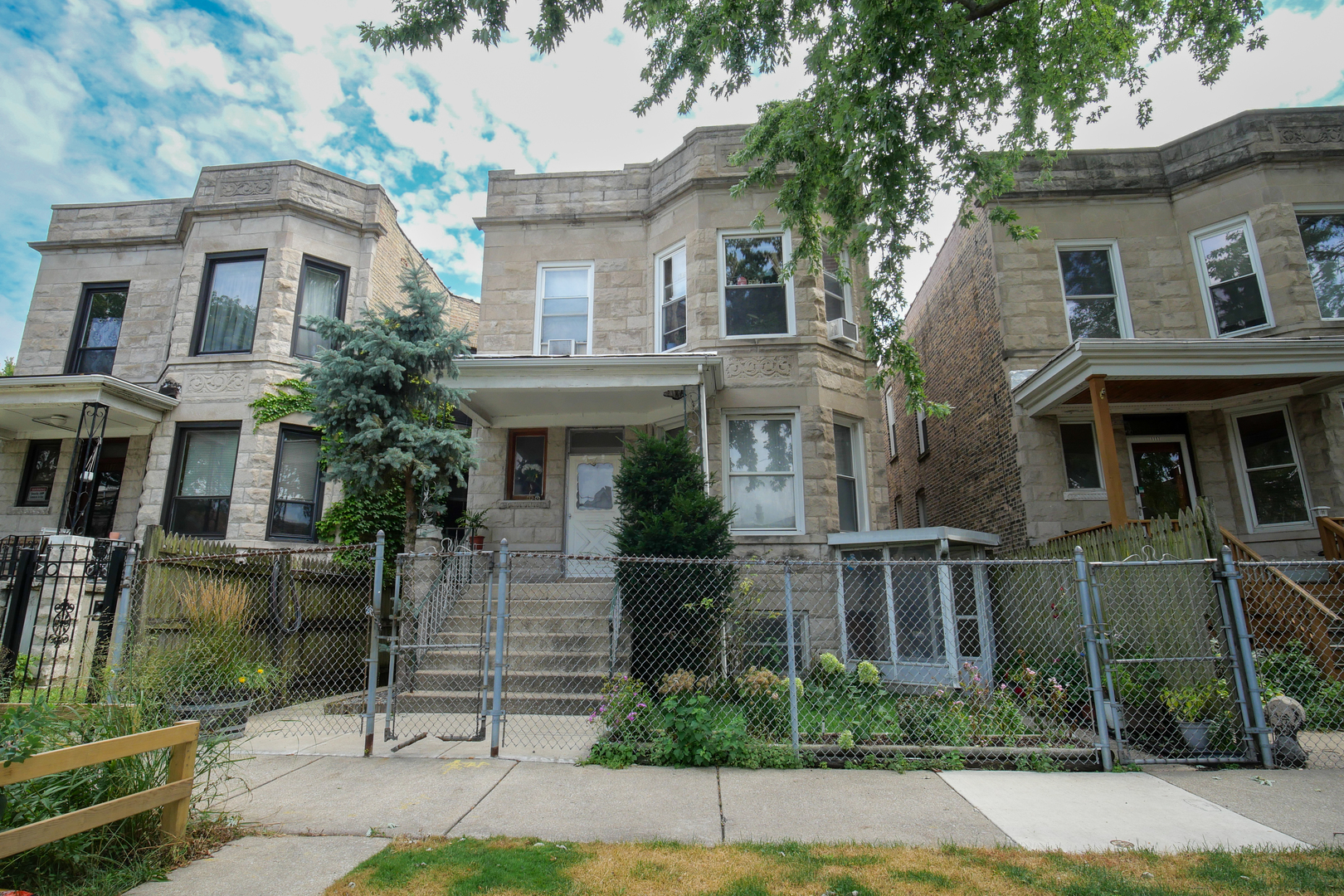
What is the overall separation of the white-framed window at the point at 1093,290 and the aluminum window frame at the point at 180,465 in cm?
1410

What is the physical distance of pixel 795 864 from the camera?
3799 mm

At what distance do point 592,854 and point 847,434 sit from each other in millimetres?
8919

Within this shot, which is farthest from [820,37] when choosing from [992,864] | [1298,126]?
[992,864]

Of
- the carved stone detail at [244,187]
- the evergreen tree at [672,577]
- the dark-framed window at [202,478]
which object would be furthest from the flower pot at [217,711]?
the carved stone detail at [244,187]

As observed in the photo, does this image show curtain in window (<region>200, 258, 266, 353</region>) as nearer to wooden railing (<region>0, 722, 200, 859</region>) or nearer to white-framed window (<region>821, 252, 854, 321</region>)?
white-framed window (<region>821, 252, 854, 321</region>)

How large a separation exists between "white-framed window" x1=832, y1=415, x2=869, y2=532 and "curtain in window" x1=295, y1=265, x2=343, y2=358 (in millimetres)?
9332

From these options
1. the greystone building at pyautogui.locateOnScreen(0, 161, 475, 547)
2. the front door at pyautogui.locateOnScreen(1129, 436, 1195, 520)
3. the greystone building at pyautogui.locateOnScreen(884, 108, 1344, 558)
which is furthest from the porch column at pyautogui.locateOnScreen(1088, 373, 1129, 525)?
the greystone building at pyautogui.locateOnScreen(0, 161, 475, 547)

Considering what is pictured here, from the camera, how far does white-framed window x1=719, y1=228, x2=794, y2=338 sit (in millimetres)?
11508

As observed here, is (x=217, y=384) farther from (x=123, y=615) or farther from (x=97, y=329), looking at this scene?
(x=123, y=615)

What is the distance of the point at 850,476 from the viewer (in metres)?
11.6

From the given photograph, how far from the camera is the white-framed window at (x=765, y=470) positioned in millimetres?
10812

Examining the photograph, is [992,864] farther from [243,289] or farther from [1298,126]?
[243,289]

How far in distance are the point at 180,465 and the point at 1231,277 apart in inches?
699

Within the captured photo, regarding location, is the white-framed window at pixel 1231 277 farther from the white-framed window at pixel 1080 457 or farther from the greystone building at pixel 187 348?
the greystone building at pixel 187 348
